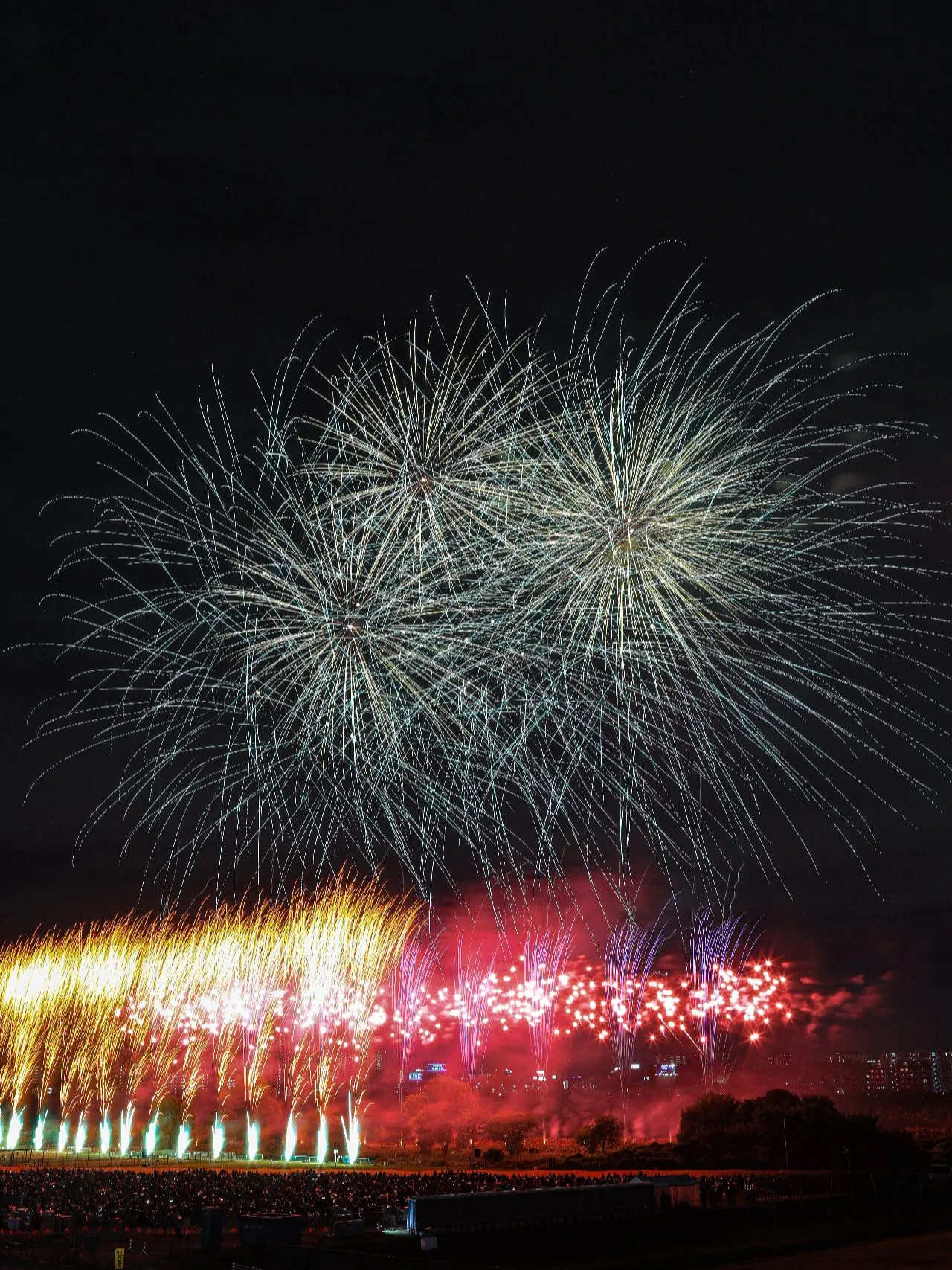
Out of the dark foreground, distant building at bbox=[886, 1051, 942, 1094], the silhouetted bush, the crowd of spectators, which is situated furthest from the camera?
distant building at bbox=[886, 1051, 942, 1094]

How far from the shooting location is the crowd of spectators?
30.6m

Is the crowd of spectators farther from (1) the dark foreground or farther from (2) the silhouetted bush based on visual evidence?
(2) the silhouetted bush

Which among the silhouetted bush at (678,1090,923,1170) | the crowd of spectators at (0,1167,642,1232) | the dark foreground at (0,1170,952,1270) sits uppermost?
the silhouetted bush at (678,1090,923,1170)

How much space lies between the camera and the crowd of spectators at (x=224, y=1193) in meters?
30.6

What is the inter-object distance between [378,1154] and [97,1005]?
16808 millimetres

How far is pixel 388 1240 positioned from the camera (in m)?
26.2

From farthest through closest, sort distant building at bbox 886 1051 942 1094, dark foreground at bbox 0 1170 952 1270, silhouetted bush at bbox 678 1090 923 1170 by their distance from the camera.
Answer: distant building at bbox 886 1051 942 1094 < silhouetted bush at bbox 678 1090 923 1170 < dark foreground at bbox 0 1170 952 1270

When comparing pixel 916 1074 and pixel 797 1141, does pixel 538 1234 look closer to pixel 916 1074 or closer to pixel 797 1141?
pixel 797 1141

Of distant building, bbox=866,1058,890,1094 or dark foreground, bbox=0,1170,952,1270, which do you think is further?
distant building, bbox=866,1058,890,1094

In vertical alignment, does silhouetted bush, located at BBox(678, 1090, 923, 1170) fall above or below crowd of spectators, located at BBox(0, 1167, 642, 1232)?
above

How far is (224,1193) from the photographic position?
34.6 meters

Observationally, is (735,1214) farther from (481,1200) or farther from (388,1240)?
(388,1240)

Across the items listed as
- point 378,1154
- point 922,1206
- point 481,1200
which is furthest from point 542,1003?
point 481,1200

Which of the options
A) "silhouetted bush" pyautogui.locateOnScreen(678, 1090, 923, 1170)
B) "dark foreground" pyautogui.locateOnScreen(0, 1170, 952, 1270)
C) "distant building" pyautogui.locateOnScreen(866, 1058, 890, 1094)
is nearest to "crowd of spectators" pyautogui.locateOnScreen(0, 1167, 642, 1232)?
"dark foreground" pyautogui.locateOnScreen(0, 1170, 952, 1270)
